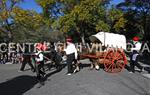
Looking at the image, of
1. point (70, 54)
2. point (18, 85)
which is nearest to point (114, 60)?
point (70, 54)

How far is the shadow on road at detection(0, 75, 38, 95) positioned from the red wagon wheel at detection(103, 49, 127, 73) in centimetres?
447

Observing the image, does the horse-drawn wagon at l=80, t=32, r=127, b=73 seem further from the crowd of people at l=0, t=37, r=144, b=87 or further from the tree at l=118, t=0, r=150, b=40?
the tree at l=118, t=0, r=150, b=40

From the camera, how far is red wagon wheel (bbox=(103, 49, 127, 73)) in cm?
1967

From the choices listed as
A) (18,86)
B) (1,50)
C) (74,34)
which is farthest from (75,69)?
(74,34)

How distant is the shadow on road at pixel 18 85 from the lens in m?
13.1

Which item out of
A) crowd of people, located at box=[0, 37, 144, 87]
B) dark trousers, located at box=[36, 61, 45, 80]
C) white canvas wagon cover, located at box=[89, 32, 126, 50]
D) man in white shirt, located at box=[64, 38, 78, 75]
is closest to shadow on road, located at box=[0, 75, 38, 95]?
dark trousers, located at box=[36, 61, 45, 80]

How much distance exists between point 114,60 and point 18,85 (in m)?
6.65

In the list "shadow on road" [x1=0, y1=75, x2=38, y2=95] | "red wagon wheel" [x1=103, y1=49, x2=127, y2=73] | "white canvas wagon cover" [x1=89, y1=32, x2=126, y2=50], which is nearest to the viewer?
"shadow on road" [x1=0, y1=75, x2=38, y2=95]

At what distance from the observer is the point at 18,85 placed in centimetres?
1470

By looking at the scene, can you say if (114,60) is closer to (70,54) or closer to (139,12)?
(70,54)

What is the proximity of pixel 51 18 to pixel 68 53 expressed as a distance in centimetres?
4140

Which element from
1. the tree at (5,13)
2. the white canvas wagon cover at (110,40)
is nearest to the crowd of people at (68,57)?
the white canvas wagon cover at (110,40)

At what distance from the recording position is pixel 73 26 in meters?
55.3

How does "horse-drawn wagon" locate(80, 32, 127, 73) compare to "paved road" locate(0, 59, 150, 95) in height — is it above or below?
above
